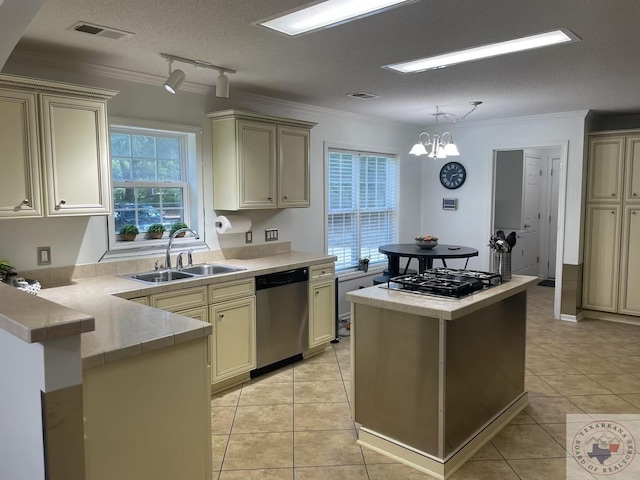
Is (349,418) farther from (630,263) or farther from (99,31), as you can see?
(630,263)

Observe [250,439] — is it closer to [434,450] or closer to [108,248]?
[434,450]

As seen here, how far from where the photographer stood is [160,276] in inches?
146

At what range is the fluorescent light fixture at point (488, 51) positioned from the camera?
9.20 ft

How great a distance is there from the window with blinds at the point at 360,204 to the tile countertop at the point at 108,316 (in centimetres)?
226

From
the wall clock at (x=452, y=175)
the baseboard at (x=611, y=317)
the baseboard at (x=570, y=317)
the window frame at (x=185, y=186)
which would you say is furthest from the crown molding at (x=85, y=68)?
the baseboard at (x=611, y=317)

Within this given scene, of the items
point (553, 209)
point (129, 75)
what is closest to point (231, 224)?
point (129, 75)

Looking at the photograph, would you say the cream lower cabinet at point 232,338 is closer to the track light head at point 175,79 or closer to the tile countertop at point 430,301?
the tile countertop at point 430,301

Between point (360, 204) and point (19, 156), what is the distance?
3.84 metres

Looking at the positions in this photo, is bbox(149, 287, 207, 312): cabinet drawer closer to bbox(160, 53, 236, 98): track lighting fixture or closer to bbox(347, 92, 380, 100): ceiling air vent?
bbox(160, 53, 236, 98): track lighting fixture

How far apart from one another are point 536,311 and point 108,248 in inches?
197

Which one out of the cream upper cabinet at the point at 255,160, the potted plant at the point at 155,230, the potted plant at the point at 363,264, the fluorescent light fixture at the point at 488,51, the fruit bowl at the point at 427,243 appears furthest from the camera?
the potted plant at the point at 363,264

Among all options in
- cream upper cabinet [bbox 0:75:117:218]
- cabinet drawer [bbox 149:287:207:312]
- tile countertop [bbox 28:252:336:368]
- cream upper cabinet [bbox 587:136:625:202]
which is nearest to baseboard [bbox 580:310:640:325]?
cream upper cabinet [bbox 587:136:625:202]

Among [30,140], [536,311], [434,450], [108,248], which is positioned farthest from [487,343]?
[536,311]

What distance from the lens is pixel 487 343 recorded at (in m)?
3.00
